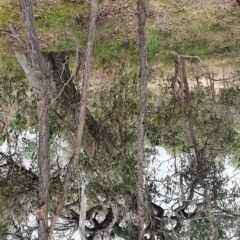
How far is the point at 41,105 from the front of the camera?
4.00 meters

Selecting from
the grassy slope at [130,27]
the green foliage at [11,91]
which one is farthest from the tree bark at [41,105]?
the grassy slope at [130,27]

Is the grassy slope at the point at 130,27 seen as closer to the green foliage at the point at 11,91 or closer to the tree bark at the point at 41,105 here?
the green foliage at the point at 11,91

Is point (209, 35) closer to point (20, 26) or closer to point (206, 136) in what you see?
point (206, 136)

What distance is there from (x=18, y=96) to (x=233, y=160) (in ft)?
11.3

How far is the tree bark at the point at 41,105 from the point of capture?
12.8 feet

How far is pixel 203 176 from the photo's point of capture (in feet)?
21.2

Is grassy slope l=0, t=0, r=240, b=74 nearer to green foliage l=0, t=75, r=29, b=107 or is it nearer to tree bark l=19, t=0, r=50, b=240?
green foliage l=0, t=75, r=29, b=107

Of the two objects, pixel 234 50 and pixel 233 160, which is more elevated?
pixel 234 50

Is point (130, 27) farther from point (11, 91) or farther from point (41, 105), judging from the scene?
point (41, 105)

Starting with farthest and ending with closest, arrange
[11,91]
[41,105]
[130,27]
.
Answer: [130,27], [11,91], [41,105]

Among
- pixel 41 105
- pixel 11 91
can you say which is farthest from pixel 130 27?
pixel 41 105

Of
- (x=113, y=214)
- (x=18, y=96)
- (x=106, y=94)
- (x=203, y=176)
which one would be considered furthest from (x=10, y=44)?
(x=203, y=176)

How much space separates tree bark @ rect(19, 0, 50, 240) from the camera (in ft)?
12.8

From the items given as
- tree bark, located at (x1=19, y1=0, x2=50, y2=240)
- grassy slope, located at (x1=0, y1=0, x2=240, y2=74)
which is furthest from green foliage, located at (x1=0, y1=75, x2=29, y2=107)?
tree bark, located at (x1=19, y1=0, x2=50, y2=240)
